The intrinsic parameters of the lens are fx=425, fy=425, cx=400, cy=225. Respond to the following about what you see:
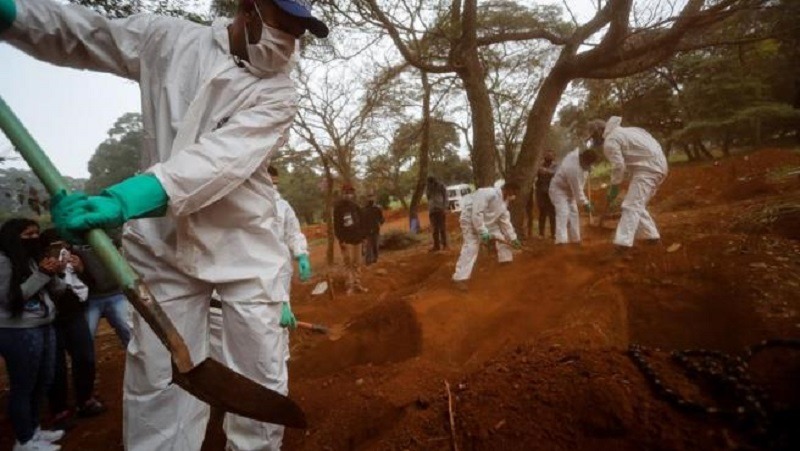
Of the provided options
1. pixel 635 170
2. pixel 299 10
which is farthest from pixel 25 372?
pixel 635 170

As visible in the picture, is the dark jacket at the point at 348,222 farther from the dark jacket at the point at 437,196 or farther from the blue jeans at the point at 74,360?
the blue jeans at the point at 74,360

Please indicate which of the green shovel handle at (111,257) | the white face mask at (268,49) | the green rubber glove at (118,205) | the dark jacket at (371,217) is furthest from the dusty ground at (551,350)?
the dark jacket at (371,217)

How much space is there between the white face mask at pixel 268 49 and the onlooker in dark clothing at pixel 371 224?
748 cm

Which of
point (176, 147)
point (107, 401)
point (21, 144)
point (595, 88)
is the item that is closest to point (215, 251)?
point (176, 147)

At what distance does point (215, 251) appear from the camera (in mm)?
1744

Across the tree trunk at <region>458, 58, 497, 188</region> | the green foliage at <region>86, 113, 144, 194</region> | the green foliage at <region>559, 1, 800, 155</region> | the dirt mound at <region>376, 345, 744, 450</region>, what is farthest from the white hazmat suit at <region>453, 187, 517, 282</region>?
the green foliage at <region>86, 113, 144, 194</region>

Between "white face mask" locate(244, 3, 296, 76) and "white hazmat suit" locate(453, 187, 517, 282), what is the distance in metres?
4.55

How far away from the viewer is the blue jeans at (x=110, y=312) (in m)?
3.87

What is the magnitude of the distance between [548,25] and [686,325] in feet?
36.2

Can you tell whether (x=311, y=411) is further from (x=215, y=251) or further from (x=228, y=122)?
(x=228, y=122)

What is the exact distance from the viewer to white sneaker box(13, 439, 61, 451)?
3.07 metres

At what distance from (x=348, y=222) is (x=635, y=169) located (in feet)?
15.7

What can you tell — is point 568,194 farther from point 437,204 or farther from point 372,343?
point 372,343

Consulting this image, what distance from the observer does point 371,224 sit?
1007cm
